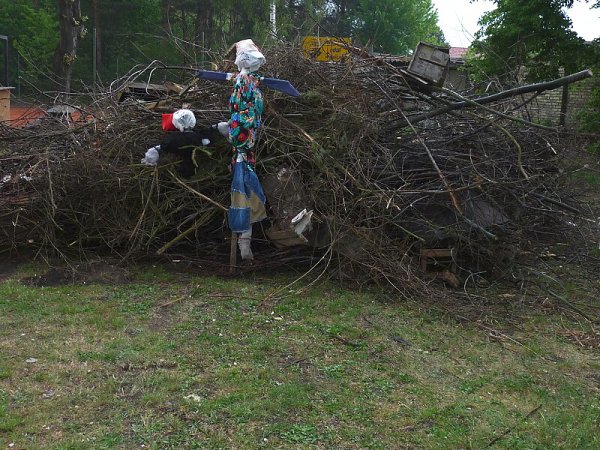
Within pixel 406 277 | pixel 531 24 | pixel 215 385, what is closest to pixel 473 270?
pixel 406 277

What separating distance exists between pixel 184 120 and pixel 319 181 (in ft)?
4.83

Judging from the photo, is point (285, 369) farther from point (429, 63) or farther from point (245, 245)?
point (429, 63)

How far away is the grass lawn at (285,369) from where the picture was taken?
3400mm

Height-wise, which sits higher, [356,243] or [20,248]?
[356,243]

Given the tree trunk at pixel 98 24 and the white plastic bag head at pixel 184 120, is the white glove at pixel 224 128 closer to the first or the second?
the white plastic bag head at pixel 184 120

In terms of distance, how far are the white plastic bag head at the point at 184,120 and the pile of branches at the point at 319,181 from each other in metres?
0.40

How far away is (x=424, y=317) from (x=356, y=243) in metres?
1.03

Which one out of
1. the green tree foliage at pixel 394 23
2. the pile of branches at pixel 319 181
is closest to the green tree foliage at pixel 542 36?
the pile of branches at pixel 319 181

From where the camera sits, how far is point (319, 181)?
6062mm

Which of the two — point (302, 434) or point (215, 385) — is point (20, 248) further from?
point (302, 434)

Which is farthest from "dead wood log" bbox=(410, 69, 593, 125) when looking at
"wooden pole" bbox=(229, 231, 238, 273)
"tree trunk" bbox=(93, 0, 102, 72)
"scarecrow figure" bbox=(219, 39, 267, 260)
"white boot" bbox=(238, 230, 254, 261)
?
"tree trunk" bbox=(93, 0, 102, 72)

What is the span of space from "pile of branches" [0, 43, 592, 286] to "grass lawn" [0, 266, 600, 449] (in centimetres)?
61

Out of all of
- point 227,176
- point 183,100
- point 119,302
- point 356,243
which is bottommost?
point 119,302

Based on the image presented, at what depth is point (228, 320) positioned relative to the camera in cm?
502
